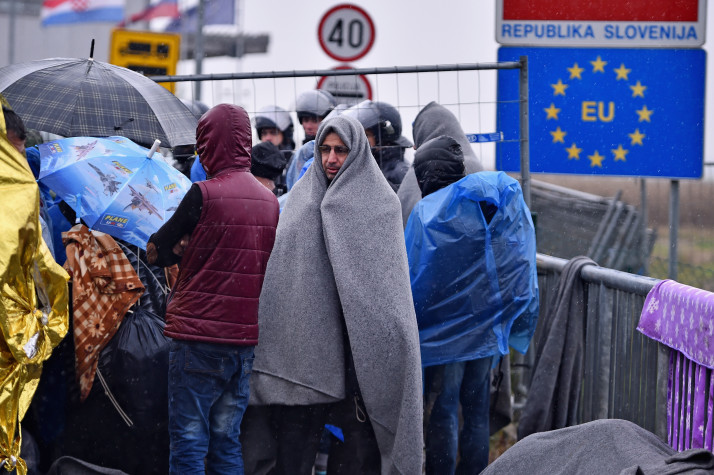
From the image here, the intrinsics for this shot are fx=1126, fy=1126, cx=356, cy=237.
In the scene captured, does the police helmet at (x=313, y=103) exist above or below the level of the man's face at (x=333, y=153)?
above

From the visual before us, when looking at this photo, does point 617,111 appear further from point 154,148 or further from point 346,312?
point 154,148

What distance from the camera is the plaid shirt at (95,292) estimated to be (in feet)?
17.1

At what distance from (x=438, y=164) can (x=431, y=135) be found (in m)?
0.87

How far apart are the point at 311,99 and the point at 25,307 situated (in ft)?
14.9

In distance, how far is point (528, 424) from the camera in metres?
6.50

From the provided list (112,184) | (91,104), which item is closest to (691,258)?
(91,104)

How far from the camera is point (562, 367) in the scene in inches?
257

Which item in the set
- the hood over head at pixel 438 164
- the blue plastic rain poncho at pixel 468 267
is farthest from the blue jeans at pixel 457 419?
the hood over head at pixel 438 164

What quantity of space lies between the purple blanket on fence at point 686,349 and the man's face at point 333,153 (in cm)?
156

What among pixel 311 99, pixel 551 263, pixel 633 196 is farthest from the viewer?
pixel 633 196

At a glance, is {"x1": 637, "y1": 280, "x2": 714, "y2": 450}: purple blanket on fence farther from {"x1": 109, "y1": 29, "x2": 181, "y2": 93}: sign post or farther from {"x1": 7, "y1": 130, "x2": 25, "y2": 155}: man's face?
{"x1": 109, "y1": 29, "x2": 181, "y2": 93}: sign post

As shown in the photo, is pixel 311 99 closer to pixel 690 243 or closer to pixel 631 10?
pixel 631 10

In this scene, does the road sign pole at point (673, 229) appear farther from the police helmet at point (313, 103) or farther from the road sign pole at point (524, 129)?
the police helmet at point (313, 103)

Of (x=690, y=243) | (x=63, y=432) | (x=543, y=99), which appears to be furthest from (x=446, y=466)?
(x=690, y=243)
